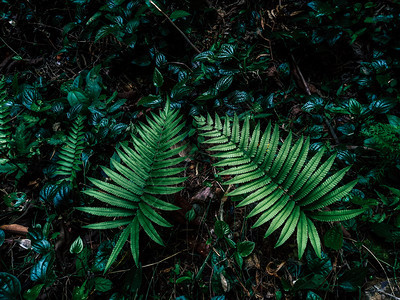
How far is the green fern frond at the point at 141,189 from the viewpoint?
1426 millimetres

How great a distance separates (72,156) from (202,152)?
44.5 inches

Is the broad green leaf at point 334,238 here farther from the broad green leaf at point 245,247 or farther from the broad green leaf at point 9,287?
the broad green leaf at point 9,287

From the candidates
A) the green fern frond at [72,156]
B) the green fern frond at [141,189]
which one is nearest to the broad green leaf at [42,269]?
the green fern frond at [141,189]

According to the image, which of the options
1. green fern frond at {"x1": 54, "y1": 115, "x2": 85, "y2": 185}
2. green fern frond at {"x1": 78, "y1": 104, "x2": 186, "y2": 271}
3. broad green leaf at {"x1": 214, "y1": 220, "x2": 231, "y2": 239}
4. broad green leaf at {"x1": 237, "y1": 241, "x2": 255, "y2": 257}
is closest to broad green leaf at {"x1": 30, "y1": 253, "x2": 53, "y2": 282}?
green fern frond at {"x1": 78, "y1": 104, "x2": 186, "y2": 271}

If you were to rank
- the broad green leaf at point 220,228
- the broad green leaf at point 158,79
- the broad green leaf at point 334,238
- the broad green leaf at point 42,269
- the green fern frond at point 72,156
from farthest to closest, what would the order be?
the broad green leaf at point 158,79 < the green fern frond at point 72,156 < the broad green leaf at point 220,228 < the broad green leaf at point 42,269 < the broad green leaf at point 334,238

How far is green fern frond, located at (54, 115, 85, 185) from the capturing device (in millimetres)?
2021

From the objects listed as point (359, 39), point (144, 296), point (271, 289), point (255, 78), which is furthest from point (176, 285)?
point (359, 39)

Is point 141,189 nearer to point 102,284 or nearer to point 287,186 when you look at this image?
point 102,284

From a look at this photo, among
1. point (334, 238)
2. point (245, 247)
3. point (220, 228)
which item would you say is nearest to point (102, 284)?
point (220, 228)

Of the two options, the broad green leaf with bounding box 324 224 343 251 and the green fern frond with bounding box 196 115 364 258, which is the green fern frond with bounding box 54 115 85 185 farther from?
the broad green leaf with bounding box 324 224 343 251

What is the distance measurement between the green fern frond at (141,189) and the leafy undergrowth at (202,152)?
1cm

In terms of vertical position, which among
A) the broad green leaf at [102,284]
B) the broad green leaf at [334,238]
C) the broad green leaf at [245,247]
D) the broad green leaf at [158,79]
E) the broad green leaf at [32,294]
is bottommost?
the broad green leaf at [32,294]

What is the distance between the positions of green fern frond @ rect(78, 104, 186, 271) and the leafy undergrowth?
13mm

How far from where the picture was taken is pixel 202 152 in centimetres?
220
